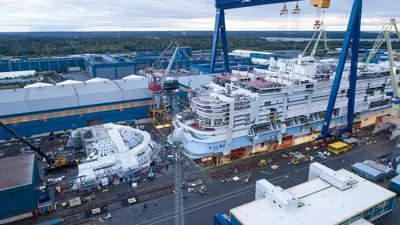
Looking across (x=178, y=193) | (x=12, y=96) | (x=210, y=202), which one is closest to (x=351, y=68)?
(x=210, y=202)

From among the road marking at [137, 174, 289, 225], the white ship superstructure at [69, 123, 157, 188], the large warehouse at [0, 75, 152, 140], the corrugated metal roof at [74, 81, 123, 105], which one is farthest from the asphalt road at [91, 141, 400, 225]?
the corrugated metal roof at [74, 81, 123, 105]

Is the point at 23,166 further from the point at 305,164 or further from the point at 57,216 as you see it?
the point at 305,164

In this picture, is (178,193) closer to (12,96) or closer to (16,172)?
(16,172)

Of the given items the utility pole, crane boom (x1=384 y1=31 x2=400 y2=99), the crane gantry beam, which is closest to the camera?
the utility pole

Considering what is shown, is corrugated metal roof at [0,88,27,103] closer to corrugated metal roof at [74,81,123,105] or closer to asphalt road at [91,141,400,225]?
corrugated metal roof at [74,81,123,105]

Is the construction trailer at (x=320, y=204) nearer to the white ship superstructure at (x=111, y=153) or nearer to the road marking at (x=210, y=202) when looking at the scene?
the road marking at (x=210, y=202)

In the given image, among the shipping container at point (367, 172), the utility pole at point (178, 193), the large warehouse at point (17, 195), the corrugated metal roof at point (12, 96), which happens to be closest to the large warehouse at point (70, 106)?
the corrugated metal roof at point (12, 96)
